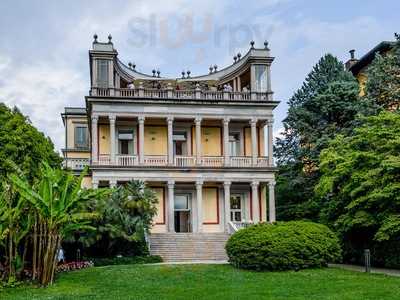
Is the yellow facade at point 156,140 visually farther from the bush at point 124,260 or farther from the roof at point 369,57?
the roof at point 369,57

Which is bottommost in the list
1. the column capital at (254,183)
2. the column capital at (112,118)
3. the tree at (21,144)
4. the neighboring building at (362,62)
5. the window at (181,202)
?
the window at (181,202)

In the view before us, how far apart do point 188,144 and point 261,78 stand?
6907 millimetres

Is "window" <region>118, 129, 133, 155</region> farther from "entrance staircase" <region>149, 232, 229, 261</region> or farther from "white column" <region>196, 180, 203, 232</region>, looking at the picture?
"entrance staircase" <region>149, 232, 229, 261</region>

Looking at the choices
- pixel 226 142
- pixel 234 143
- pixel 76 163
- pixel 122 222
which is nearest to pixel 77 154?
pixel 76 163

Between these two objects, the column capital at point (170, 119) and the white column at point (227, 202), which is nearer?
the white column at point (227, 202)

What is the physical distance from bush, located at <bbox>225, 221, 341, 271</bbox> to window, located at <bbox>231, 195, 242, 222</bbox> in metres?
19.5

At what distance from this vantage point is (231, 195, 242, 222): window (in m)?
42.9

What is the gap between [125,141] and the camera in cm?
4272

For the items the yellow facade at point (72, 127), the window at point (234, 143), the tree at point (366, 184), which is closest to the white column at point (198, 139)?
the window at point (234, 143)

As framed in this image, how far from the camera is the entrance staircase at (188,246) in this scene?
32.5 metres

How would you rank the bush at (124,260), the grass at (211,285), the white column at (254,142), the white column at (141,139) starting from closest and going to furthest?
the grass at (211,285)
the bush at (124,260)
the white column at (141,139)
the white column at (254,142)

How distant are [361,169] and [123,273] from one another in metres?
10.6

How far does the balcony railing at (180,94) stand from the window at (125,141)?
297cm

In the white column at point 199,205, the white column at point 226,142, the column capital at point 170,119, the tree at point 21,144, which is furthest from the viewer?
the white column at point 226,142
